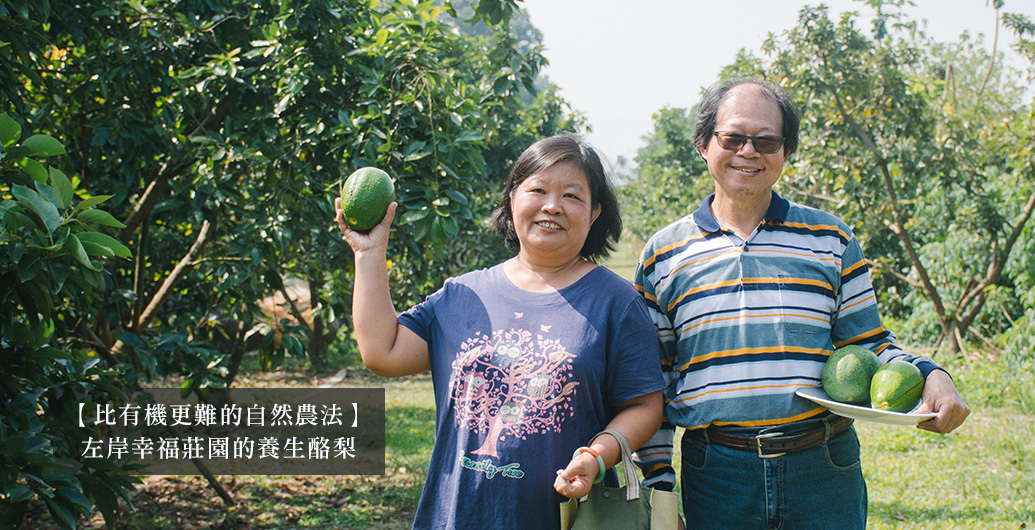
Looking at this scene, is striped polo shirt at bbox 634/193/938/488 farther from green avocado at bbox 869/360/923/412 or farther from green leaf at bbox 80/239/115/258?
green leaf at bbox 80/239/115/258

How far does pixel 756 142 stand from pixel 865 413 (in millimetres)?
636

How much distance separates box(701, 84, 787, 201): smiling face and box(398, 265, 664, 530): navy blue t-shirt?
373 mm

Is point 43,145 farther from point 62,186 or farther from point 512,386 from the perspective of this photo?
point 512,386

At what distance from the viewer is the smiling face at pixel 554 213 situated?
171cm

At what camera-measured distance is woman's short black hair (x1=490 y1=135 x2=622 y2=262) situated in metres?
1.76

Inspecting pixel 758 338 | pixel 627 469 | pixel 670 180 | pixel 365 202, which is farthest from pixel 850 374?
pixel 670 180

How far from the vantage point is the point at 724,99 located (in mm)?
1869

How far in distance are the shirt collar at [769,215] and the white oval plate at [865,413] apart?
41cm

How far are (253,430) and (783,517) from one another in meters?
4.90

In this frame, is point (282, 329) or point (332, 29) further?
point (282, 329)

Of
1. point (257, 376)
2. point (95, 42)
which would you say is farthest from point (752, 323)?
point (257, 376)

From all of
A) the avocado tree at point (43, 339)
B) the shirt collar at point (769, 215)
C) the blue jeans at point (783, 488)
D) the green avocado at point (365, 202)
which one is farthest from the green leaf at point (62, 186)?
the blue jeans at point (783, 488)

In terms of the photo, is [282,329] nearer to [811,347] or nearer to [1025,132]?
[811,347]

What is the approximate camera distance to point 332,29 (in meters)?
3.28
